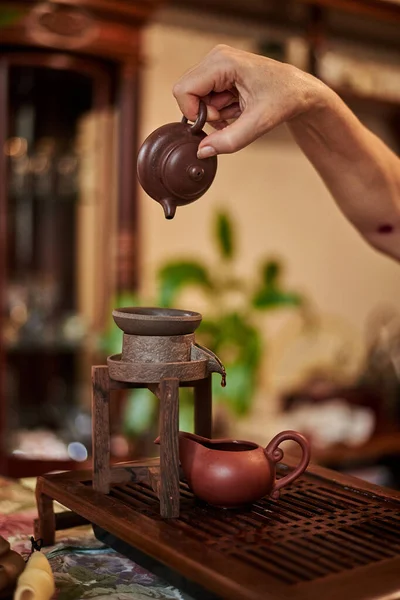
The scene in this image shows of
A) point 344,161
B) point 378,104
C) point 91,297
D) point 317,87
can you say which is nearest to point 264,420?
point 91,297

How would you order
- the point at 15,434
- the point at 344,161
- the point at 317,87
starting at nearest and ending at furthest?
1. the point at 317,87
2. the point at 344,161
3. the point at 15,434

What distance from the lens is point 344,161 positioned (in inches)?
64.1

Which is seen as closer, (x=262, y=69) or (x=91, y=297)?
(x=262, y=69)

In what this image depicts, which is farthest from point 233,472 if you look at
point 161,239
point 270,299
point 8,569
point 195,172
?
point 161,239

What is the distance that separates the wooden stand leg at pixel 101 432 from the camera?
1.34m

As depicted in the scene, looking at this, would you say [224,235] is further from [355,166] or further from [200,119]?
[200,119]

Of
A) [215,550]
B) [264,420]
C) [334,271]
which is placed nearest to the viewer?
[215,550]

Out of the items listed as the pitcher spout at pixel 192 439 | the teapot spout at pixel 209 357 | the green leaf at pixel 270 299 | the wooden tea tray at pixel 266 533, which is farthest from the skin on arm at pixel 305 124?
the green leaf at pixel 270 299

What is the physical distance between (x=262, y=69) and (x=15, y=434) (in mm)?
2605

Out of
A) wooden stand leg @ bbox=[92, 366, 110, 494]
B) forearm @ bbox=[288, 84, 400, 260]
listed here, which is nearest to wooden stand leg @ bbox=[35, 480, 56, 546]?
wooden stand leg @ bbox=[92, 366, 110, 494]

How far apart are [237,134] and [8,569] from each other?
679mm

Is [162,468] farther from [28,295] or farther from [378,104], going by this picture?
[378,104]

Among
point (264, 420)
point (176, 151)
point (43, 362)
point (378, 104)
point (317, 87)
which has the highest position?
point (378, 104)

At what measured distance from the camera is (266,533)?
116 cm
